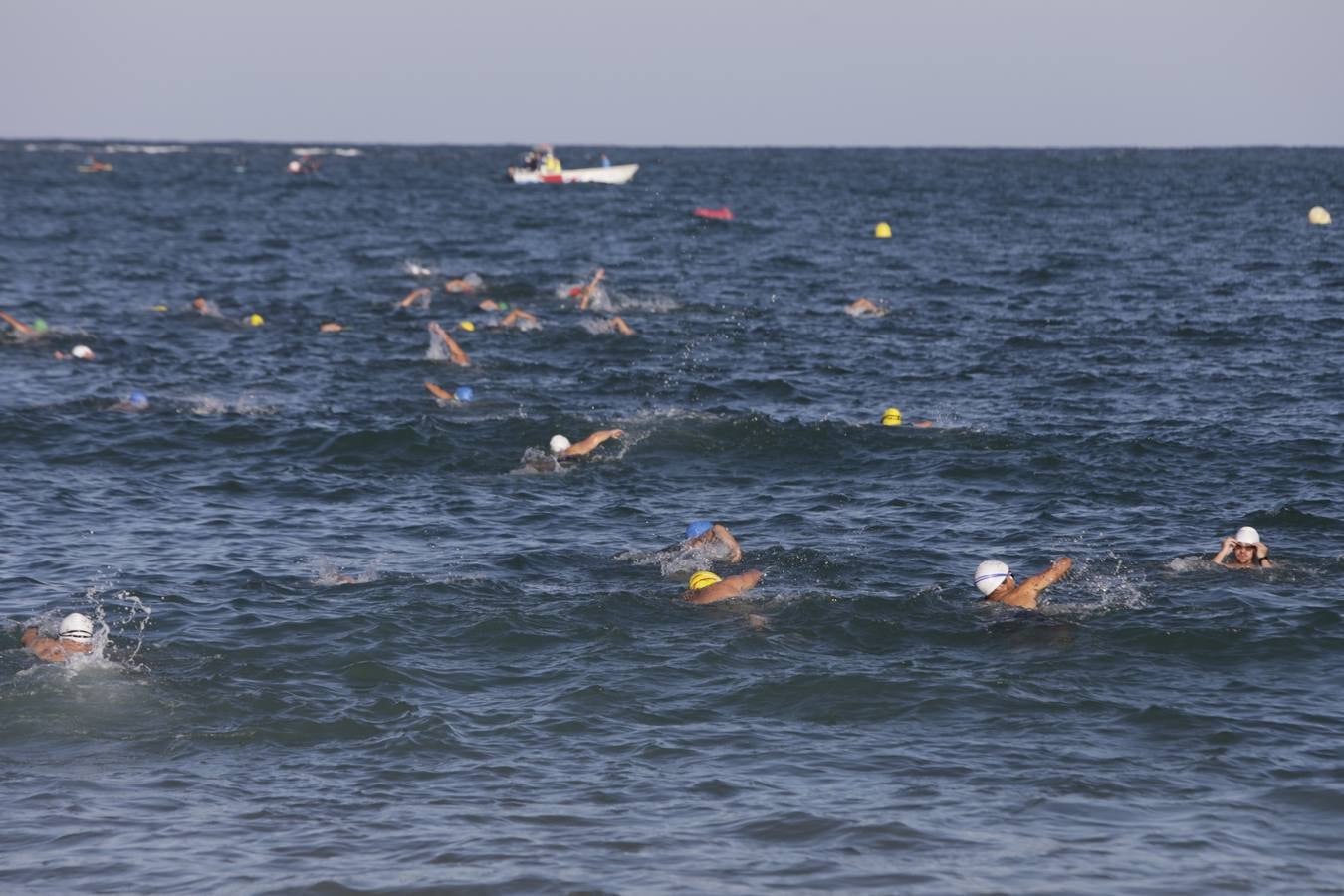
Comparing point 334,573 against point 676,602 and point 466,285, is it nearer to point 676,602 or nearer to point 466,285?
point 676,602

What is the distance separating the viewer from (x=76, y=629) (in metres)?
15.3

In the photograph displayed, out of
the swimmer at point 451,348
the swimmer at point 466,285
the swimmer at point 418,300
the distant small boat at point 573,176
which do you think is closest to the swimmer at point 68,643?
the swimmer at point 451,348

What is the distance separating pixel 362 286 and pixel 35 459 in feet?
69.4

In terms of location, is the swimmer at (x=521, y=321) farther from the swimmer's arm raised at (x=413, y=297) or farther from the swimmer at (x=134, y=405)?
the swimmer at (x=134, y=405)

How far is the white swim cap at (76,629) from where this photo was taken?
50.3 feet

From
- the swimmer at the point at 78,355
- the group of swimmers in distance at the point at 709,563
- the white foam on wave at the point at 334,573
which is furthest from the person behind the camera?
the swimmer at the point at 78,355

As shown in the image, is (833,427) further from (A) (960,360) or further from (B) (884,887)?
(B) (884,887)

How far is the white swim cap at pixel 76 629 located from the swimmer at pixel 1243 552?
1307 centimetres

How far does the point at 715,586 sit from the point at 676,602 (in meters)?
0.58

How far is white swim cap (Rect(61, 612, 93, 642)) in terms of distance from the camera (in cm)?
1534

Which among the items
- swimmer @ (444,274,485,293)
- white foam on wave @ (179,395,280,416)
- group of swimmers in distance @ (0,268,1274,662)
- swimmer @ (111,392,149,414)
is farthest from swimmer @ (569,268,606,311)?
swimmer @ (111,392,149,414)

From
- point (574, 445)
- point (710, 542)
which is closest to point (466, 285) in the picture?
point (574, 445)

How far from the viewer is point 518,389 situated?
2883 centimetres

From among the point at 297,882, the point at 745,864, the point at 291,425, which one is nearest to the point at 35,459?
the point at 291,425
